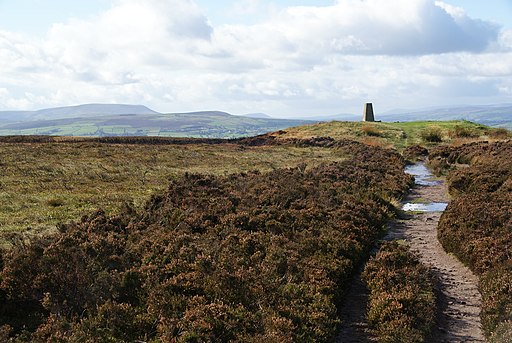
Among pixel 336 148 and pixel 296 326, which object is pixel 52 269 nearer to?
pixel 296 326

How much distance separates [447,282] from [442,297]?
3.80 feet

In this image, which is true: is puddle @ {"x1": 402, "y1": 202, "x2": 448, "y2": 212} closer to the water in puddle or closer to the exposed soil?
the water in puddle

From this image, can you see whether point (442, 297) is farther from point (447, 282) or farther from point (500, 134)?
point (500, 134)

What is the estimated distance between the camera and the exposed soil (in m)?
9.68

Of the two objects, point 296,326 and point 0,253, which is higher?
point 0,253

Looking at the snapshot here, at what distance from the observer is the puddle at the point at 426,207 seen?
851 inches

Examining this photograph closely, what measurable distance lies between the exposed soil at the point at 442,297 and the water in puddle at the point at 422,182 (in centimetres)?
359

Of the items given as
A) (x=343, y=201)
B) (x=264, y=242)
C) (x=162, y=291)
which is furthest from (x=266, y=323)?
(x=343, y=201)

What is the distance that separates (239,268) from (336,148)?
136ft

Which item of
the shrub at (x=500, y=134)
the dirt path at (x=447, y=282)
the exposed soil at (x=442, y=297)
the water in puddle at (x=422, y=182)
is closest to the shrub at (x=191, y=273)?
the exposed soil at (x=442, y=297)

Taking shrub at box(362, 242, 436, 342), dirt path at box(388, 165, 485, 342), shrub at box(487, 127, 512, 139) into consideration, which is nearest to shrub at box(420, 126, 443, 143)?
shrub at box(487, 127, 512, 139)

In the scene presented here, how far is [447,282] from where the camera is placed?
495 inches

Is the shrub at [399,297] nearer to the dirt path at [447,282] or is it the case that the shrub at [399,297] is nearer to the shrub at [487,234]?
the dirt path at [447,282]

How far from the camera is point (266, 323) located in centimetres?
894
